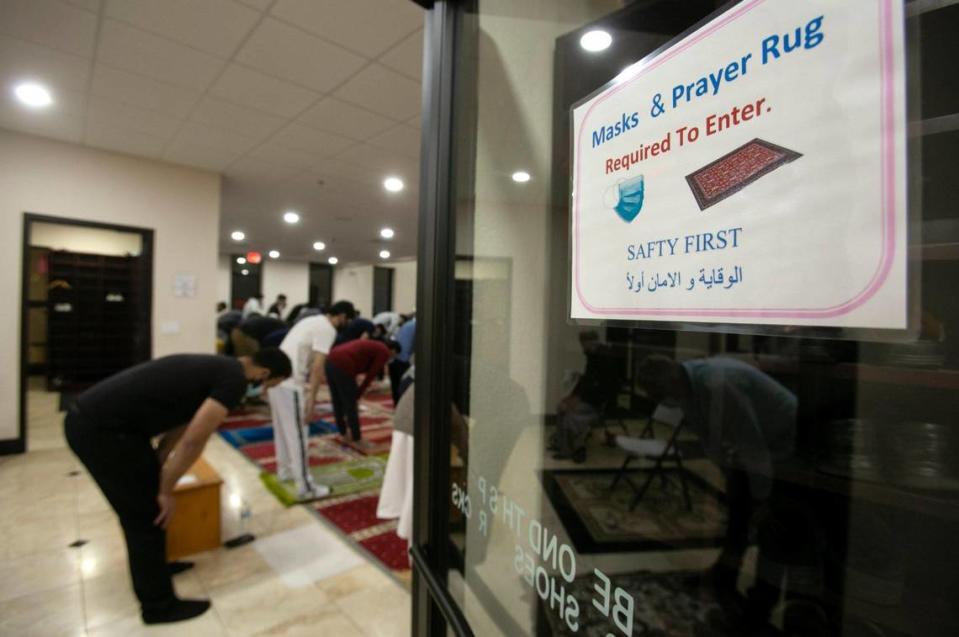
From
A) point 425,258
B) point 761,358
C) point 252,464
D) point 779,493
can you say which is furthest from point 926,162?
point 252,464

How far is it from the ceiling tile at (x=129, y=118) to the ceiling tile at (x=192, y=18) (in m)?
1.20

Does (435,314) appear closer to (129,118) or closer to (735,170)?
(735,170)

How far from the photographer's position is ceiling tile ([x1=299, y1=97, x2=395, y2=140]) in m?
3.12

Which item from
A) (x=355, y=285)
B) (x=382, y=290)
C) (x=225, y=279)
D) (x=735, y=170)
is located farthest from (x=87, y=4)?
(x=382, y=290)

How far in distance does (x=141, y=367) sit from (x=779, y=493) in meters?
2.64

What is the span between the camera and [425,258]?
3.60 feet

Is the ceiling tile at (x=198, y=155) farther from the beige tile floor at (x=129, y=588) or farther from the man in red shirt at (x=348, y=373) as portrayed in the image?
the beige tile floor at (x=129, y=588)

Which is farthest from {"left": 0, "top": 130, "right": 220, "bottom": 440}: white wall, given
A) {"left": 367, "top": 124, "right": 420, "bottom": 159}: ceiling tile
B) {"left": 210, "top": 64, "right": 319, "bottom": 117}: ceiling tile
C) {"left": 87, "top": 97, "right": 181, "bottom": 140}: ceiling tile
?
{"left": 367, "top": 124, "right": 420, "bottom": 159}: ceiling tile

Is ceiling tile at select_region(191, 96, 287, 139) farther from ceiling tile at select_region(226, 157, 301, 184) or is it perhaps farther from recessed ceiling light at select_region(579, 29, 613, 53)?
recessed ceiling light at select_region(579, 29, 613, 53)

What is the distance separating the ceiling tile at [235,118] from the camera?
3117mm

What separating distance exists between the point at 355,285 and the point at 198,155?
975 centimetres

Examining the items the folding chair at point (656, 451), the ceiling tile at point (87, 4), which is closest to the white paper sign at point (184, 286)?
the ceiling tile at point (87, 4)

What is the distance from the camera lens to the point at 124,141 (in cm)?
383

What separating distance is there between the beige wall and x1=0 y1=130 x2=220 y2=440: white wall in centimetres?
811
